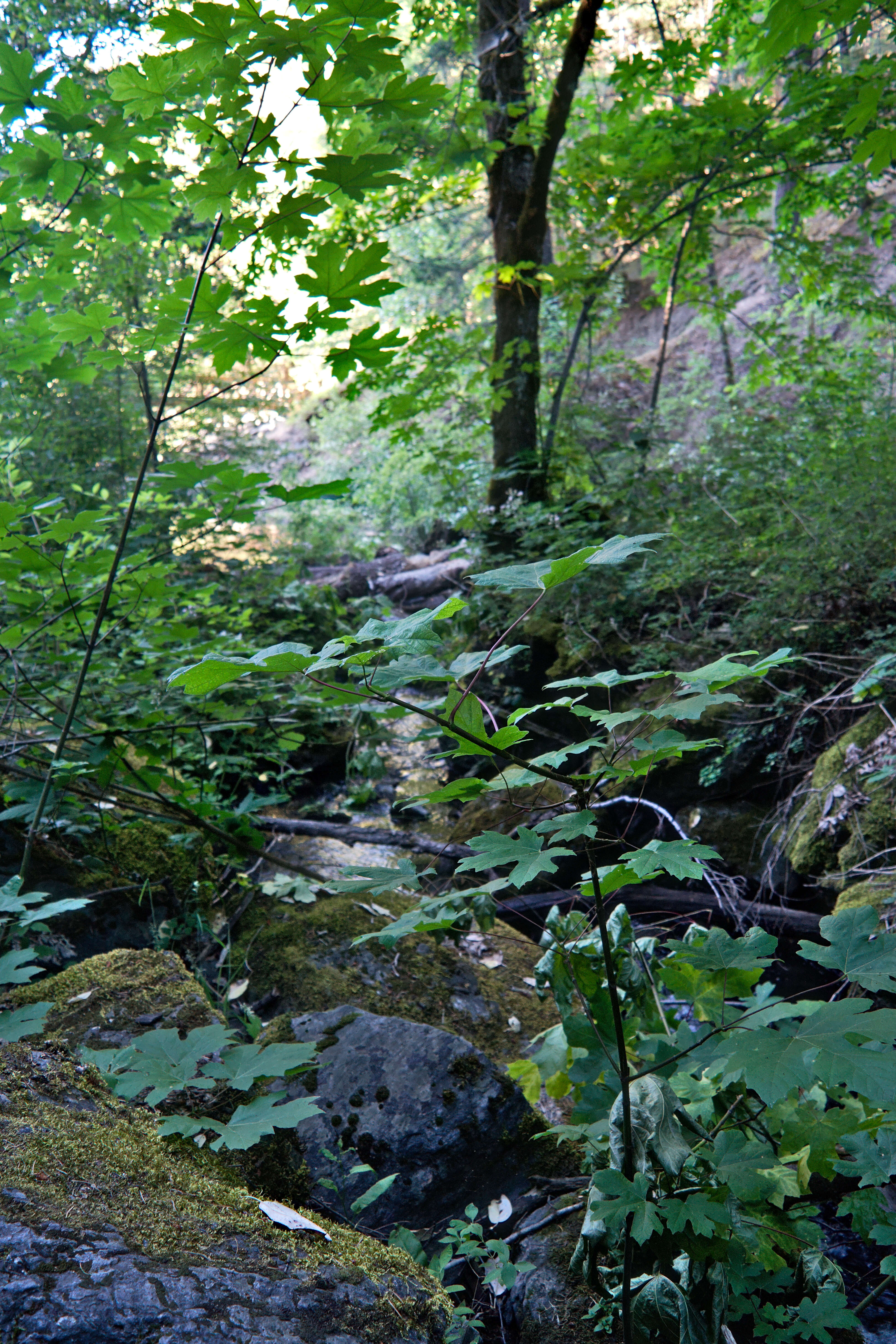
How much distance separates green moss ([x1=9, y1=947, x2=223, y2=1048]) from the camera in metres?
1.80

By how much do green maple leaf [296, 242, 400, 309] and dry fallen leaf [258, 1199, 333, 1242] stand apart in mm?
1726

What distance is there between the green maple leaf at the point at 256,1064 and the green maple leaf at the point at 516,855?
620 millimetres

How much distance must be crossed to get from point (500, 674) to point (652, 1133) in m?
4.44

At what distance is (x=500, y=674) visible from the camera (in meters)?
5.50

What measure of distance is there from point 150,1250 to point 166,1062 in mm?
333

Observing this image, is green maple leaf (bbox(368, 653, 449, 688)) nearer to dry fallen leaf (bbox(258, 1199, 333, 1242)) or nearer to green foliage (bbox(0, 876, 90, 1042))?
green foliage (bbox(0, 876, 90, 1042))

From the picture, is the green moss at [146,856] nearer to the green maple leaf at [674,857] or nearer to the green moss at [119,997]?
the green moss at [119,997]

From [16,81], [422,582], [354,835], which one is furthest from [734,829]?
[422,582]

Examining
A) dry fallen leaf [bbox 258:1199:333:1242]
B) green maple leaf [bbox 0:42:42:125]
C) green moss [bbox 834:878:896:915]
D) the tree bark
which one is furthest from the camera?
the tree bark

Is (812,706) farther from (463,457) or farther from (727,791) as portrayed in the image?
(463,457)

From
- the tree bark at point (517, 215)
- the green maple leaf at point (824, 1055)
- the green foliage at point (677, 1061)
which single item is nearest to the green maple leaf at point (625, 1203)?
the green foliage at point (677, 1061)

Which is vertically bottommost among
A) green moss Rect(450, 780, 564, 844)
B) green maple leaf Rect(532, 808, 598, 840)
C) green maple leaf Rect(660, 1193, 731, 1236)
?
green moss Rect(450, 780, 564, 844)

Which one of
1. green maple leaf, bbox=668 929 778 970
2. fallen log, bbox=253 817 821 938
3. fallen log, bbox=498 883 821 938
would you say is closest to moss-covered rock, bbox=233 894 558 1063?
fallen log, bbox=253 817 821 938

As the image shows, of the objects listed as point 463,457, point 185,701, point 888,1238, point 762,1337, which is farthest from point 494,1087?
point 463,457
